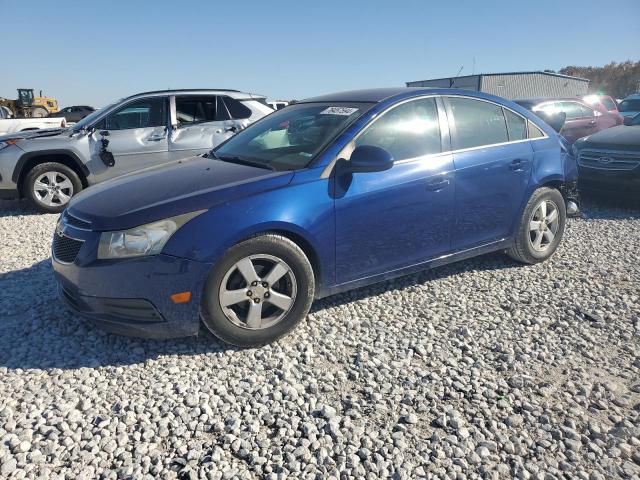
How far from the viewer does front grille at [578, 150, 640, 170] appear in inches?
261

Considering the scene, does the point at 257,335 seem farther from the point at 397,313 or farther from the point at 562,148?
the point at 562,148

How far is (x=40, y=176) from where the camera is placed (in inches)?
269

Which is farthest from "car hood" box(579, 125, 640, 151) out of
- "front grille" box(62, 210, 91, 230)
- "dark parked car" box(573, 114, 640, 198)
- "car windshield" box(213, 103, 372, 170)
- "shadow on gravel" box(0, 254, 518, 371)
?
"front grille" box(62, 210, 91, 230)

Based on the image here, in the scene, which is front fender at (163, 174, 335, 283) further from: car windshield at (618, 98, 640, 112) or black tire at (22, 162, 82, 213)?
car windshield at (618, 98, 640, 112)

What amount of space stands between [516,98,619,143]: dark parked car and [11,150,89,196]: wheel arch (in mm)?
8543

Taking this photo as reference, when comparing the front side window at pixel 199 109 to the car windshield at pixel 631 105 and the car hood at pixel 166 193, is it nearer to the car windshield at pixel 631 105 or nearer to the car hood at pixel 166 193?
the car hood at pixel 166 193

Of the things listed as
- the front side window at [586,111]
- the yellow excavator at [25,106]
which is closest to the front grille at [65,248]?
the front side window at [586,111]

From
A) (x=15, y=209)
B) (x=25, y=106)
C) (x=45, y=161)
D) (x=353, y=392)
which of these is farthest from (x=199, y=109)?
(x=25, y=106)

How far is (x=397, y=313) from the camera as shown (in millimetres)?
3602

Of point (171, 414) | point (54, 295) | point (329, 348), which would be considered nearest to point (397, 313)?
point (329, 348)

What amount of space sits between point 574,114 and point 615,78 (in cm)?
5434

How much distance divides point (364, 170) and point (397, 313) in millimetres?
1132

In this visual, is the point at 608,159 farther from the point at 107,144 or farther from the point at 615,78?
the point at 615,78

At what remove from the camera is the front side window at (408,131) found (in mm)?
3494
